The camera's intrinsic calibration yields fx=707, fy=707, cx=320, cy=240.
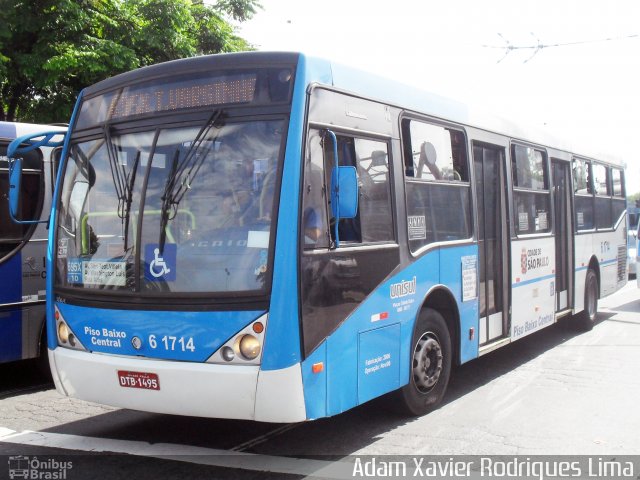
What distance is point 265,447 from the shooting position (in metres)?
5.53

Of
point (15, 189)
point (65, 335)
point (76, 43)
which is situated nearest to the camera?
point (65, 335)

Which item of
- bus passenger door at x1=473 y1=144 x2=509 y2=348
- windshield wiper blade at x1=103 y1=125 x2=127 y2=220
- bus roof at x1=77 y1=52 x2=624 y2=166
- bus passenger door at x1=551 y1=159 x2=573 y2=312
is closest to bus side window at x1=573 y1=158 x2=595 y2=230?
bus passenger door at x1=551 y1=159 x2=573 y2=312

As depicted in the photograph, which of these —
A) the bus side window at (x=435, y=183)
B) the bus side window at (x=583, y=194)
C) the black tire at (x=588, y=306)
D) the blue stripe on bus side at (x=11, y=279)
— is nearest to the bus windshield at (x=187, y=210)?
the bus side window at (x=435, y=183)

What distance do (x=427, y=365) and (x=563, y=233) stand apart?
4.68m

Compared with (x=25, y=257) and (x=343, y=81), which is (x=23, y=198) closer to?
(x=25, y=257)

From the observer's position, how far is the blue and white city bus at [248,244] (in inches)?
181

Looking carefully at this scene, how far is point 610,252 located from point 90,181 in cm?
1007

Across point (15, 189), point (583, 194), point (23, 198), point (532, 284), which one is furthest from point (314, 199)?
point (583, 194)

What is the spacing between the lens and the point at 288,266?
455 cm

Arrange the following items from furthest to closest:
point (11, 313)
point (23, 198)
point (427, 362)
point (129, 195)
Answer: point (23, 198), point (11, 313), point (427, 362), point (129, 195)

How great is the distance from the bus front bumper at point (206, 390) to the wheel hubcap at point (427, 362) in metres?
1.86

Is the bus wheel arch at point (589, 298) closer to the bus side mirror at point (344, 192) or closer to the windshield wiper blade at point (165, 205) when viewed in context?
the bus side mirror at point (344, 192)

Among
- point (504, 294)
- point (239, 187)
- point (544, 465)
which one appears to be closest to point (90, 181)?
point (239, 187)

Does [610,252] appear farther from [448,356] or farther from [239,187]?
[239,187]
